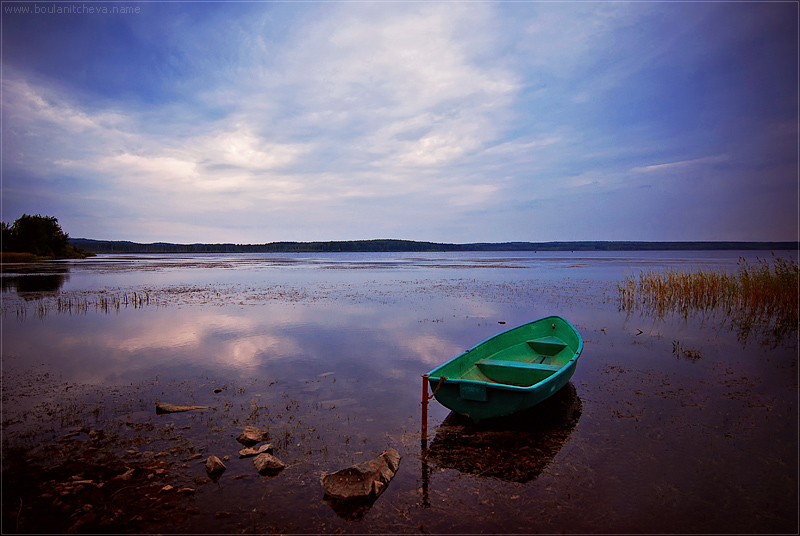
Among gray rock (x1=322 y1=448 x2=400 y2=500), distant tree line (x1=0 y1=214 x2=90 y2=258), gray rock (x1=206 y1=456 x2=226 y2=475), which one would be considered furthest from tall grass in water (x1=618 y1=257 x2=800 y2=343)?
distant tree line (x1=0 y1=214 x2=90 y2=258)

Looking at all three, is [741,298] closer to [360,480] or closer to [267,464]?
[360,480]

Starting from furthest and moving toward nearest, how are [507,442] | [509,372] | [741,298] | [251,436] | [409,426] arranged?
[741,298] → [509,372] → [409,426] → [507,442] → [251,436]

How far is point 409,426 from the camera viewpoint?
7613 mm

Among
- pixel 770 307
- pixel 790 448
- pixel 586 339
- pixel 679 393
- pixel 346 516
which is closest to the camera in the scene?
pixel 346 516

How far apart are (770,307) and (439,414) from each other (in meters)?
18.1

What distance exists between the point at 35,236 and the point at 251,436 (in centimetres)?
7877

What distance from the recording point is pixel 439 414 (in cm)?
823

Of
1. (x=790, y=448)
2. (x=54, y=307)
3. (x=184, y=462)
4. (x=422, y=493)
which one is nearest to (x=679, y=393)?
(x=790, y=448)

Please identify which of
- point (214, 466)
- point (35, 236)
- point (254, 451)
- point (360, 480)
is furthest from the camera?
point (35, 236)

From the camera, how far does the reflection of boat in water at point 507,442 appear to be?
6168 millimetres

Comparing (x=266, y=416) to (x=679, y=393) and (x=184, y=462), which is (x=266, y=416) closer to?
(x=184, y=462)

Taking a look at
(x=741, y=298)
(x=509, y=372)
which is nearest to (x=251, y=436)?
(x=509, y=372)

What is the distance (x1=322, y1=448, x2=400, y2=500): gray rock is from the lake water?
6.0 inches

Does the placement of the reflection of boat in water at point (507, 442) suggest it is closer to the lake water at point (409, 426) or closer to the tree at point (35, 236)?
the lake water at point (409, 426)
